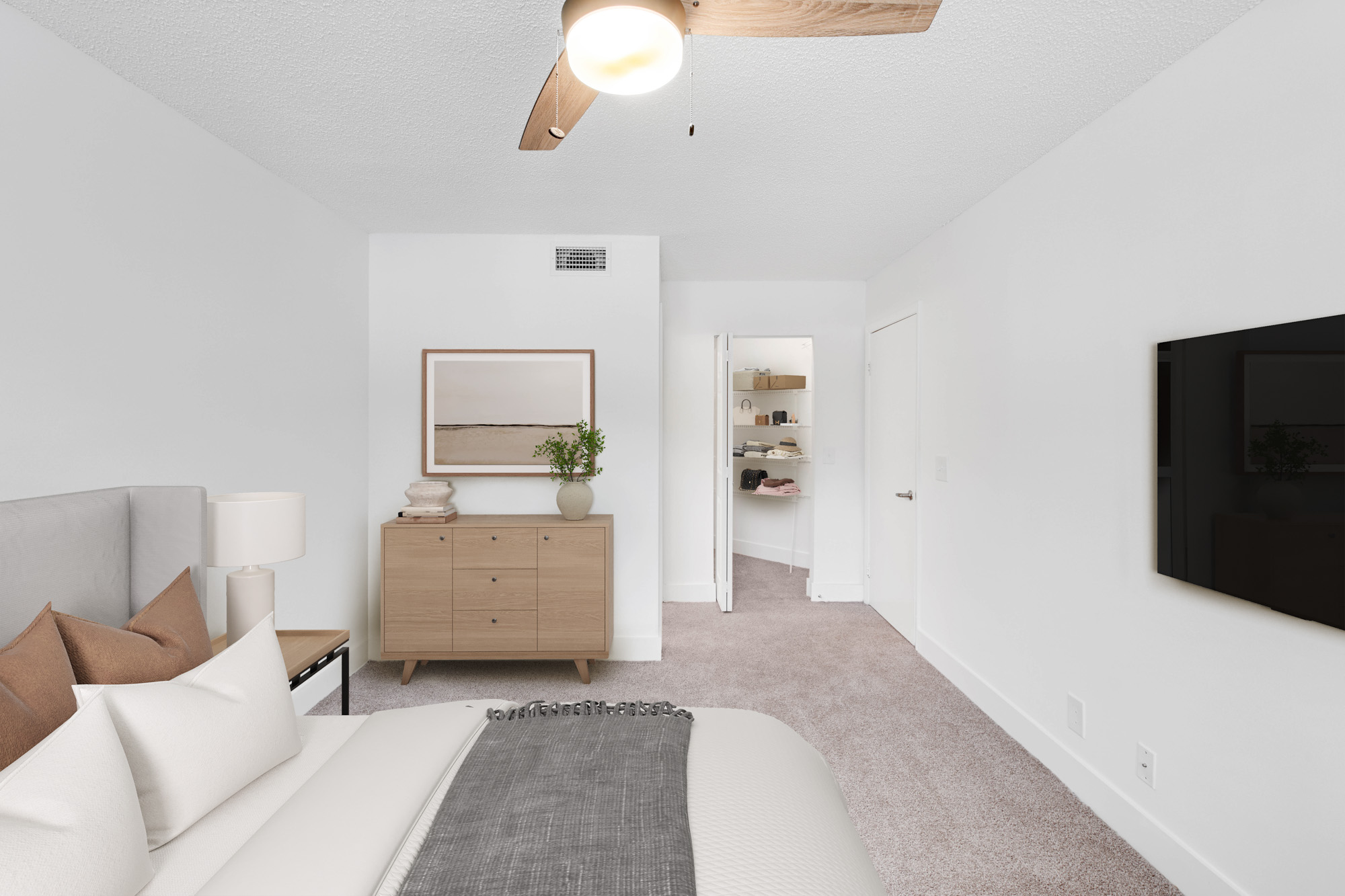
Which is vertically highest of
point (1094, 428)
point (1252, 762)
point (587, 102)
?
point (587, 102)

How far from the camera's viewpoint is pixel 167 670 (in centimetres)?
146

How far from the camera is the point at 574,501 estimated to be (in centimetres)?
343

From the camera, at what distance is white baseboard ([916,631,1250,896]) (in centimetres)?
181

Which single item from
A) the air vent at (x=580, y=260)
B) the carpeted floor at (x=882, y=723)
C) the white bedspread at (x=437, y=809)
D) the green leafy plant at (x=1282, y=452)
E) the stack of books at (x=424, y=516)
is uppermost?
the air vent at (x=580, y=260)

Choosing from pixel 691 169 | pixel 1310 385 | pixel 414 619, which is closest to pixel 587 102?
pixel 691 169

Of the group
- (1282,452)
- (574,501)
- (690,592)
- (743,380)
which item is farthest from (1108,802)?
(743,380)

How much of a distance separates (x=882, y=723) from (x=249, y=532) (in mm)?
2631

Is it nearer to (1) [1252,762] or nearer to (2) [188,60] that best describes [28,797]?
(2) [188,60]

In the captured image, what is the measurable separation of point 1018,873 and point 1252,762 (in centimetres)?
71

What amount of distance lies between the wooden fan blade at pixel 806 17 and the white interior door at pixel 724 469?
3.31 meters

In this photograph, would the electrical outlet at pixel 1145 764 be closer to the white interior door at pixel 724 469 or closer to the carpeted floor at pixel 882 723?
the carpeted floor at pixel 882 723

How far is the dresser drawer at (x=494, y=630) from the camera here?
130 inches

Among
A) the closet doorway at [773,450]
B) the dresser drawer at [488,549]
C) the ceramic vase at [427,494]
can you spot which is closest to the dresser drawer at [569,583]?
the dresser drawer at [488,549]

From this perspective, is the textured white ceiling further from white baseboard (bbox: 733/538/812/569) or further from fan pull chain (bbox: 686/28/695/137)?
white baseboard (bbox: 733/538/812/569)
